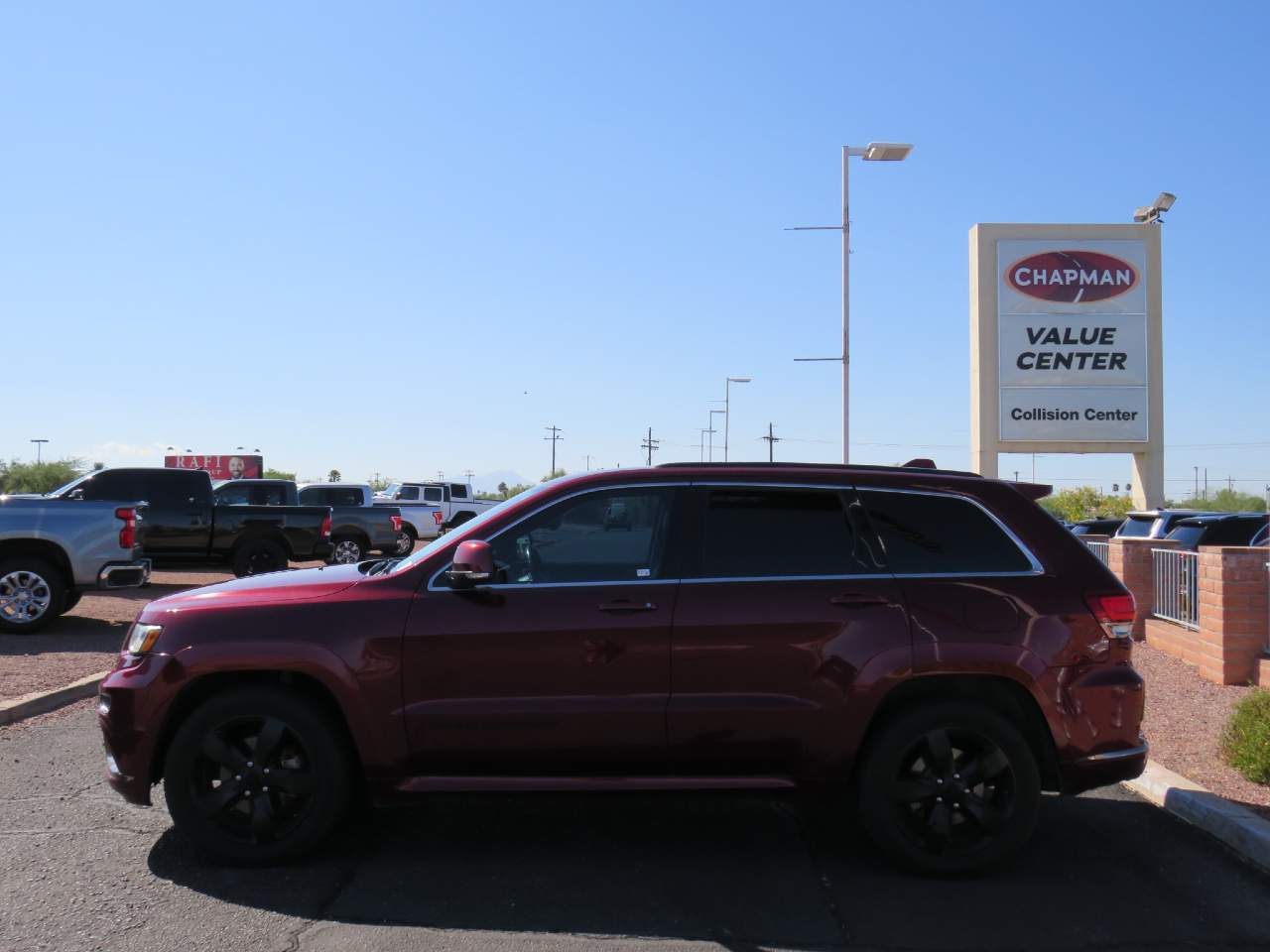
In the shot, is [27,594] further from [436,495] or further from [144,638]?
[436,495]

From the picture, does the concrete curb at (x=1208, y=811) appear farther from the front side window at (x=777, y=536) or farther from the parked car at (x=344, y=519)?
the parked car at (x=344, y=519)

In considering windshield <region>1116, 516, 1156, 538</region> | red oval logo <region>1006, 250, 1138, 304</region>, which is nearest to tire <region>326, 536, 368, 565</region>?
windshield <region>1116, 516, 1156, 538</region>

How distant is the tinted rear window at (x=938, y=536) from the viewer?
17.7ft

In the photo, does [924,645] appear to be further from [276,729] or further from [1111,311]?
[1111,311]

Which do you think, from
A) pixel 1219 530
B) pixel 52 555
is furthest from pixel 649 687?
pixel 1219 530

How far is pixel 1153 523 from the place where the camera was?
15555mm

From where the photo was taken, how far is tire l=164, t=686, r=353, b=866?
5.17 m

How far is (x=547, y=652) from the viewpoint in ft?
16.9

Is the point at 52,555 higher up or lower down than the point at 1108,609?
lower down

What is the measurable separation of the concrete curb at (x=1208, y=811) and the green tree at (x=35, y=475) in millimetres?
77705

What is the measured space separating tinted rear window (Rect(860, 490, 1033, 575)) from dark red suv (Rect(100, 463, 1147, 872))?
0.11 feet

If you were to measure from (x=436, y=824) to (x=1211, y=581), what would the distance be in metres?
7.35

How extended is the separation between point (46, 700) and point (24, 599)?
4579 mm

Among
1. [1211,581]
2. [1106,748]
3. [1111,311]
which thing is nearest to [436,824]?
[1106,748]
